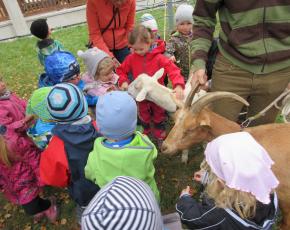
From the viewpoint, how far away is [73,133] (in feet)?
9.49

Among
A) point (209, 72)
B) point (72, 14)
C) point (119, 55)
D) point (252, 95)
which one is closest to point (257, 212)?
point (252, 95)

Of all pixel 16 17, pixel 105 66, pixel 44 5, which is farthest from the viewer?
pixel 44 5

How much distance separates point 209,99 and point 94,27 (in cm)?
247

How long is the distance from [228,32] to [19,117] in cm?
240

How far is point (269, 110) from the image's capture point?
11.1ft

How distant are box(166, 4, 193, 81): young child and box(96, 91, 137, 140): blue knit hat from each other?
239 centimetres

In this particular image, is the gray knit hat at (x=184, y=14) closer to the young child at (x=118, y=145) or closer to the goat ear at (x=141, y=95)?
the goat ear at (x=141, y=95)

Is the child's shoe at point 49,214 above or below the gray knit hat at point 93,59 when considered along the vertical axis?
below

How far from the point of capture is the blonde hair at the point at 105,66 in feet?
13.6

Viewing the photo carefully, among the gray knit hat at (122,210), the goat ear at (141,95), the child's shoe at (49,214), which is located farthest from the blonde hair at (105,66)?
the gray knit hat at (122,210)

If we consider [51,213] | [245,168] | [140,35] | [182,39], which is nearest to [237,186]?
[245,168]

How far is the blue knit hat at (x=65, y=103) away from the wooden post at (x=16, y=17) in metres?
13.4

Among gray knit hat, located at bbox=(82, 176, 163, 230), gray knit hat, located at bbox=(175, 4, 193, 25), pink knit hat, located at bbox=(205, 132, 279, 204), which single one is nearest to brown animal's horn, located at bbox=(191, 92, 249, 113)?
pink knit hat, located at bbox=(205, 132, 279, 204)

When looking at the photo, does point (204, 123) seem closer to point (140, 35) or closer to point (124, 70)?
point (140, 35)
